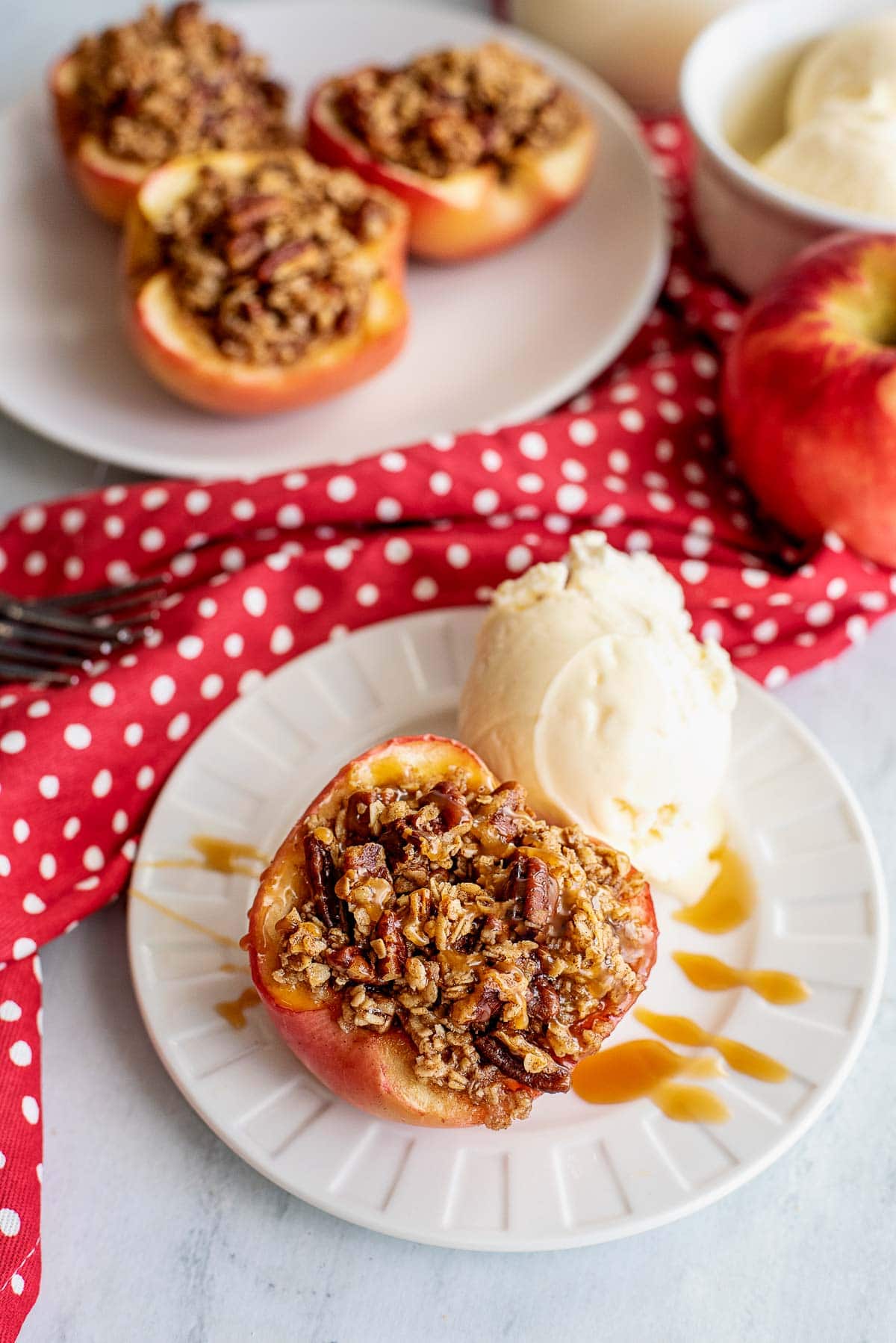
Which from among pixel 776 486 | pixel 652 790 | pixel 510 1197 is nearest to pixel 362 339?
pixel 776 486

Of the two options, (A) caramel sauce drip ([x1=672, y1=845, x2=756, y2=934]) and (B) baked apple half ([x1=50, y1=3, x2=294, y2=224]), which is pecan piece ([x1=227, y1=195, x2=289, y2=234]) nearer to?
(B) baked apple half ([x1=50, y1=3, x2=294, y2=224])

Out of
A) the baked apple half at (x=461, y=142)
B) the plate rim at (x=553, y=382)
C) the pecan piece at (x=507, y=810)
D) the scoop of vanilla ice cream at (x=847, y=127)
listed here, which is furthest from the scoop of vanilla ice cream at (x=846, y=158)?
the pecan piece at (x=507, y=810)

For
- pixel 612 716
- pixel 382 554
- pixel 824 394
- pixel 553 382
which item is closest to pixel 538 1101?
pixel 612 716

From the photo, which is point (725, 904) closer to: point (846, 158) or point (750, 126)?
point (846, 158)

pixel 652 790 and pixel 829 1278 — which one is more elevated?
pixel 652 790

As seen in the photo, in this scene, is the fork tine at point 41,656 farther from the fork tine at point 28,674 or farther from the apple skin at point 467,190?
the apple skin at point 467,190

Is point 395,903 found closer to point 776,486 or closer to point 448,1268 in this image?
A: point 448,1268

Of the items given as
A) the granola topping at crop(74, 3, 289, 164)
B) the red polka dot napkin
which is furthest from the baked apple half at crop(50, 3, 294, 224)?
the red polka dot napkin
